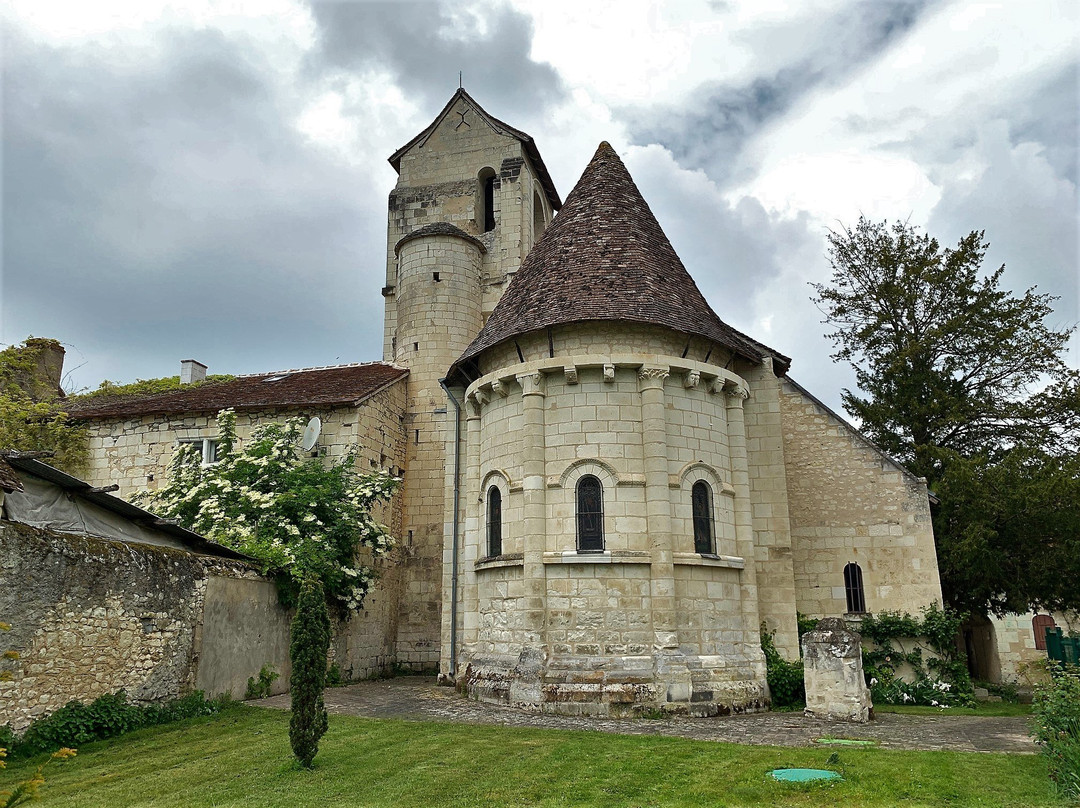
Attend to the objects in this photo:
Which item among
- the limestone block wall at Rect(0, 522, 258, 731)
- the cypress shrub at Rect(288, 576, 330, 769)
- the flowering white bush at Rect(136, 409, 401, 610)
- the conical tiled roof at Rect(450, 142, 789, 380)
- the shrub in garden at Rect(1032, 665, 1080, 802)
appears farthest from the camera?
the flowering white bush at Rect(136, 409, 401, 610)

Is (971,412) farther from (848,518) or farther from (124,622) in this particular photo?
(124,622)

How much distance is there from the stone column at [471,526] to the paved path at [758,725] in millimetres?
1516

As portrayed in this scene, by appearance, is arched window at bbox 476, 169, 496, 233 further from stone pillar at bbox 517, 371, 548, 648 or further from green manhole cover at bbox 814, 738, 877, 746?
green manhole cover at bbox 814, 738, 877, 746

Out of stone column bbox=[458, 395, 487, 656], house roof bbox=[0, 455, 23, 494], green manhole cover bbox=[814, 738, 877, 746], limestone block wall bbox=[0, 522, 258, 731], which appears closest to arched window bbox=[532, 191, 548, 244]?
stone column bbox=[458, 395, 487, 656]

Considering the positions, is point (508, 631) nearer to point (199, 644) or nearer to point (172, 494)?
point (199, 644)

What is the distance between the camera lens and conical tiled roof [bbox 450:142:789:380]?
15.0m

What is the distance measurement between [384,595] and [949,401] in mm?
15376

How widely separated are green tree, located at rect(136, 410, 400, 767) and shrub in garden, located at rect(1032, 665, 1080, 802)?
11.8 m

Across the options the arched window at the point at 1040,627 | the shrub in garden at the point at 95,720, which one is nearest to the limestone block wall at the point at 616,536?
the shrub in garden at the point at 95,720

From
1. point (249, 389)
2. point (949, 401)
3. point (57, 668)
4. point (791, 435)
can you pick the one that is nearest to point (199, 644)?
point (57, 668)

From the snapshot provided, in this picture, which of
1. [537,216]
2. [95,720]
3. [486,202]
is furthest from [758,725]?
[537,216]

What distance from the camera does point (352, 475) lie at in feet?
63.7

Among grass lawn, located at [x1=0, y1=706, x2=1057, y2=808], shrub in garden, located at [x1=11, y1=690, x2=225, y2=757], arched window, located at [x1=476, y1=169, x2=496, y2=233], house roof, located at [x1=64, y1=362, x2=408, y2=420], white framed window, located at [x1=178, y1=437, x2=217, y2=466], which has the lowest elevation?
grass lawn, located at [x1=0, y1=706, x2=1057, y2=808]

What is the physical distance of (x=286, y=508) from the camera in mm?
17641
